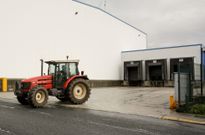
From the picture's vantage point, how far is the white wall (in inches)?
961

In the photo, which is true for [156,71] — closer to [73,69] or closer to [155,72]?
[155,72]

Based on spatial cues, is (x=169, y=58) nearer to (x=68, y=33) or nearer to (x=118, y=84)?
(x=118, y=84)

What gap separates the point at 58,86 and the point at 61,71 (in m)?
0.85

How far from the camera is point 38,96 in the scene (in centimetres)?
1266

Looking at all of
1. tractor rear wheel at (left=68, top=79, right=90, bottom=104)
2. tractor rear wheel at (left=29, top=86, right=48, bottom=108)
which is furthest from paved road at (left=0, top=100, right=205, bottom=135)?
tractor rear wheel at (left=68, top=79, right=90, bottom=104)

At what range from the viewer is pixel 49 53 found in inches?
1081

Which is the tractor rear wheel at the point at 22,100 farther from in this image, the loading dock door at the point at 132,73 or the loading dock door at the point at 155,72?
the loading dock door at the point at 132,73

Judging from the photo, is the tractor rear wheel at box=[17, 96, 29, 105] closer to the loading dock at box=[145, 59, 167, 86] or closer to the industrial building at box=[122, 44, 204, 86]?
the industrial building at box=[122, 44, 204, 86]

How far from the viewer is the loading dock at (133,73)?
1457 inches

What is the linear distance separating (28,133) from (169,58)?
30.0 metres

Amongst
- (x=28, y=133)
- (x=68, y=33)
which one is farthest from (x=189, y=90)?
(x=68, y=33)

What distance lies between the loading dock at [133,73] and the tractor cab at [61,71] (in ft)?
75.6

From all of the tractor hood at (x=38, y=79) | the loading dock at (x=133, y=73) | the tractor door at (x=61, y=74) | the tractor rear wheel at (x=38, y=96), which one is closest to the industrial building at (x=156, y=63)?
the loading dock at (x=133, y=73)

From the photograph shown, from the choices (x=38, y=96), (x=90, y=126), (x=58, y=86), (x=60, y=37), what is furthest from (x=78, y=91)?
(x=60, y=37)
